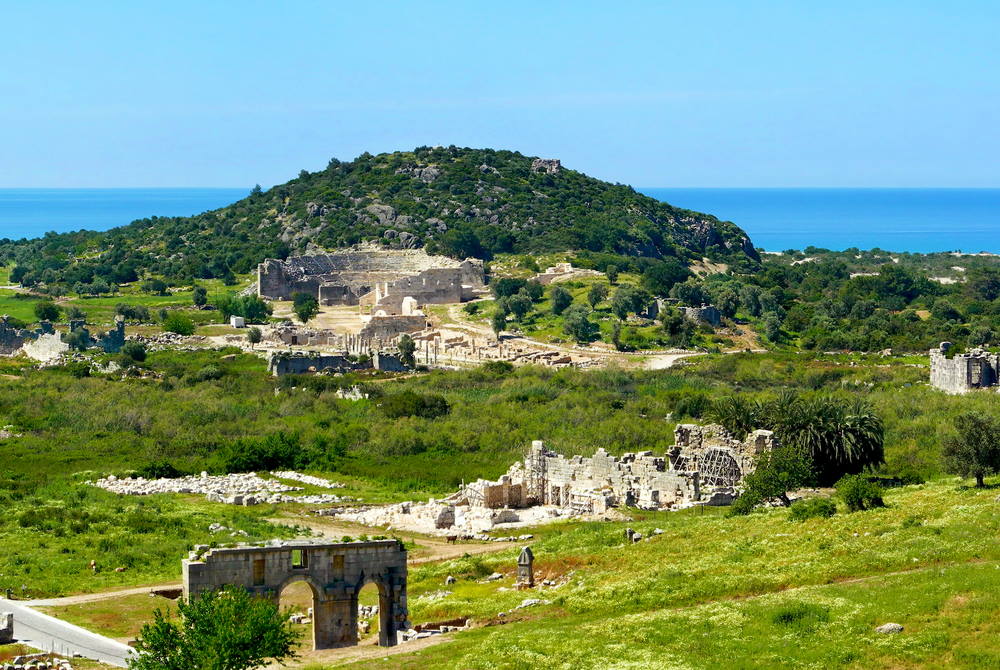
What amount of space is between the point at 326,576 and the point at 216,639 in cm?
466

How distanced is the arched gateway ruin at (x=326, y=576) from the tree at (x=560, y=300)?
73052 mm

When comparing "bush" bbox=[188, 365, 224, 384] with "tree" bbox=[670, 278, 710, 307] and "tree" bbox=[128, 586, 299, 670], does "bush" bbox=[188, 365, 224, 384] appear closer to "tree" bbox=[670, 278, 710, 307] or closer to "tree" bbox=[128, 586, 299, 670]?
"tree" bbox=[670, 278, 710, 307]

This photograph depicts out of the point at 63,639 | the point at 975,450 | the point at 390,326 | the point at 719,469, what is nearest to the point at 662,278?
the point at 390,326

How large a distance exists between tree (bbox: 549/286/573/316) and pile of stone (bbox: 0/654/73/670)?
7557cm

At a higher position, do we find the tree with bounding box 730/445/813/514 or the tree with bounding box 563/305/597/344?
the tree with bounding box 563/305/597/344

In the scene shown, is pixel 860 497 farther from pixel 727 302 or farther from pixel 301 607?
pixel 727 302

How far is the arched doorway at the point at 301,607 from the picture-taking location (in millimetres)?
27672

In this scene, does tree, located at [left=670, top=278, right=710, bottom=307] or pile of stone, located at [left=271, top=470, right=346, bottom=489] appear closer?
pile of stone, located at [left=271, top=470, right=346, bottom=489]

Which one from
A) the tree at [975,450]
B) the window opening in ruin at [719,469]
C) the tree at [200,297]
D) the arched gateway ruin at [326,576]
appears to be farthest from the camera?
the tree at [200,297]

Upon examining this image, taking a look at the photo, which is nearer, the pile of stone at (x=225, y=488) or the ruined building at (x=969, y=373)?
the pile of stone at (x=225, y=488)

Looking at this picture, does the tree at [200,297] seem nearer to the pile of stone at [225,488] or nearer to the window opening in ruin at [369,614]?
the pile of stone at [225,488]

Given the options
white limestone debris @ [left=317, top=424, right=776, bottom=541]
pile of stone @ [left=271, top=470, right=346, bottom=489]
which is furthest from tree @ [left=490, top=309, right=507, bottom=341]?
white limestone debris @ [left=317, top=424, right=776, bottom=541]

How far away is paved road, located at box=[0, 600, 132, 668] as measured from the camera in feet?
88.9

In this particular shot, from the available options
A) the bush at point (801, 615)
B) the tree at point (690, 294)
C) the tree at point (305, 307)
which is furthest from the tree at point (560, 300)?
the bush at point (801, 615)
